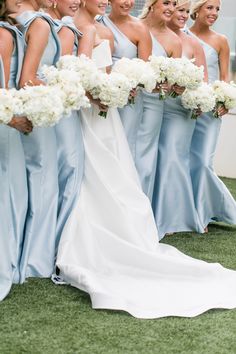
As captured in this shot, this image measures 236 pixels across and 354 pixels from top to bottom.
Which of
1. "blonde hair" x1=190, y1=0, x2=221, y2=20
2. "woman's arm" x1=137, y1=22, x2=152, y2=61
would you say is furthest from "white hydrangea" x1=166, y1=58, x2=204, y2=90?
"blonde hair" x1=190, y1=0, x2=221, y2=20

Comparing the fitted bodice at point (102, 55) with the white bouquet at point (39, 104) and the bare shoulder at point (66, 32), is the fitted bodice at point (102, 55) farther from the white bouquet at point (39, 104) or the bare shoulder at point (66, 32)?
the white bouquet at point (39, 104)

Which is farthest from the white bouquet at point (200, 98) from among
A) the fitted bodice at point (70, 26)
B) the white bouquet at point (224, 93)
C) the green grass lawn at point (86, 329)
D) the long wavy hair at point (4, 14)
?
the green grass lawn at point (86, 329)

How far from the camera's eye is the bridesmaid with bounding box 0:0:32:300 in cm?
489

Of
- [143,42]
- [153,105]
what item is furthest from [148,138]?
[143,42]

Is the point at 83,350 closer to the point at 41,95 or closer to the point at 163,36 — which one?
the point at 41,95

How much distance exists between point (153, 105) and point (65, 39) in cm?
147

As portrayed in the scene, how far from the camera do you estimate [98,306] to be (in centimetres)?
478

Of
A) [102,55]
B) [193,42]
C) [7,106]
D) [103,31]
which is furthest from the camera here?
[193,42]

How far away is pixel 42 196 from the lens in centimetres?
547

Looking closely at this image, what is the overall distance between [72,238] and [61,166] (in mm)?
546

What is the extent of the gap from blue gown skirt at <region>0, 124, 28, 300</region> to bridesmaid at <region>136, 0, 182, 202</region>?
177cm

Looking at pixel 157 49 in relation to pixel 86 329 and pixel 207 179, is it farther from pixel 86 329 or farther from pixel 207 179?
→ pixel 86 329

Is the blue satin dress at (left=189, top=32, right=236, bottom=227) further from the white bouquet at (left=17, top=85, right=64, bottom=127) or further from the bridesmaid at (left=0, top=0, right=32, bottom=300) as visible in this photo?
the white bouquet at (left=17, top=85, right=64, bottom=127)

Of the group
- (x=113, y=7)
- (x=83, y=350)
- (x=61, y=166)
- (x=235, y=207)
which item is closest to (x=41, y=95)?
(x=61, y=166)
